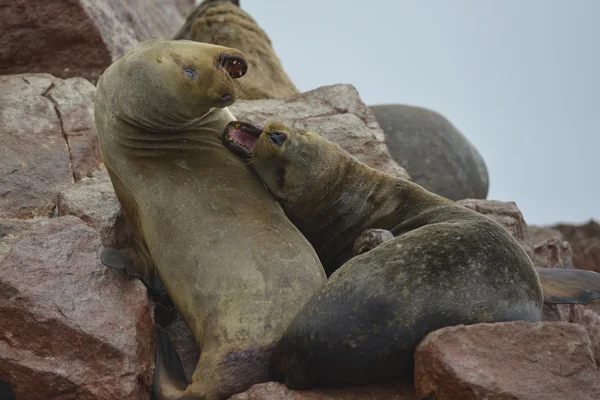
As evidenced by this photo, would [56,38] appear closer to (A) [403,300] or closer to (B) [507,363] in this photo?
(A) [403,300]

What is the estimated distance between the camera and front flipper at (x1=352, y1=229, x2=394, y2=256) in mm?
4969

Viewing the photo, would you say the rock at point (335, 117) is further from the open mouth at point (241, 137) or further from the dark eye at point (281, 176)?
the dark eye at point (281, 176)

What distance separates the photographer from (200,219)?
5066 millimetres

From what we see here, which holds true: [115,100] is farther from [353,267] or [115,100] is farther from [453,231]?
[453,231]

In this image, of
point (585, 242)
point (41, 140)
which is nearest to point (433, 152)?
point (585, 242)

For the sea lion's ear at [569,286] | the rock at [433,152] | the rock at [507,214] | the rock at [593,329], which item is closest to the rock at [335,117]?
the rock at [507,214]

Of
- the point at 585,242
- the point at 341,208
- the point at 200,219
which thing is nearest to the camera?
the point at 200,219

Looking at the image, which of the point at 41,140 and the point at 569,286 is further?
the point at 41,140

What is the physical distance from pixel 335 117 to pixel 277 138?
2.38 metres

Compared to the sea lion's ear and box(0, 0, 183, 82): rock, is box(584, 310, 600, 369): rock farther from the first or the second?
box(0, 0, 183, 82): rock

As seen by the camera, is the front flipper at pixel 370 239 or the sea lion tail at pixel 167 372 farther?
the front flipper at pixel 370 239

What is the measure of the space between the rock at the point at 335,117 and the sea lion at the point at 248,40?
764 millimetres

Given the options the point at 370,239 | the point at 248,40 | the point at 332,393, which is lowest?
the point at 248,40

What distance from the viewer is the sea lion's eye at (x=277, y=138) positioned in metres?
5.32
